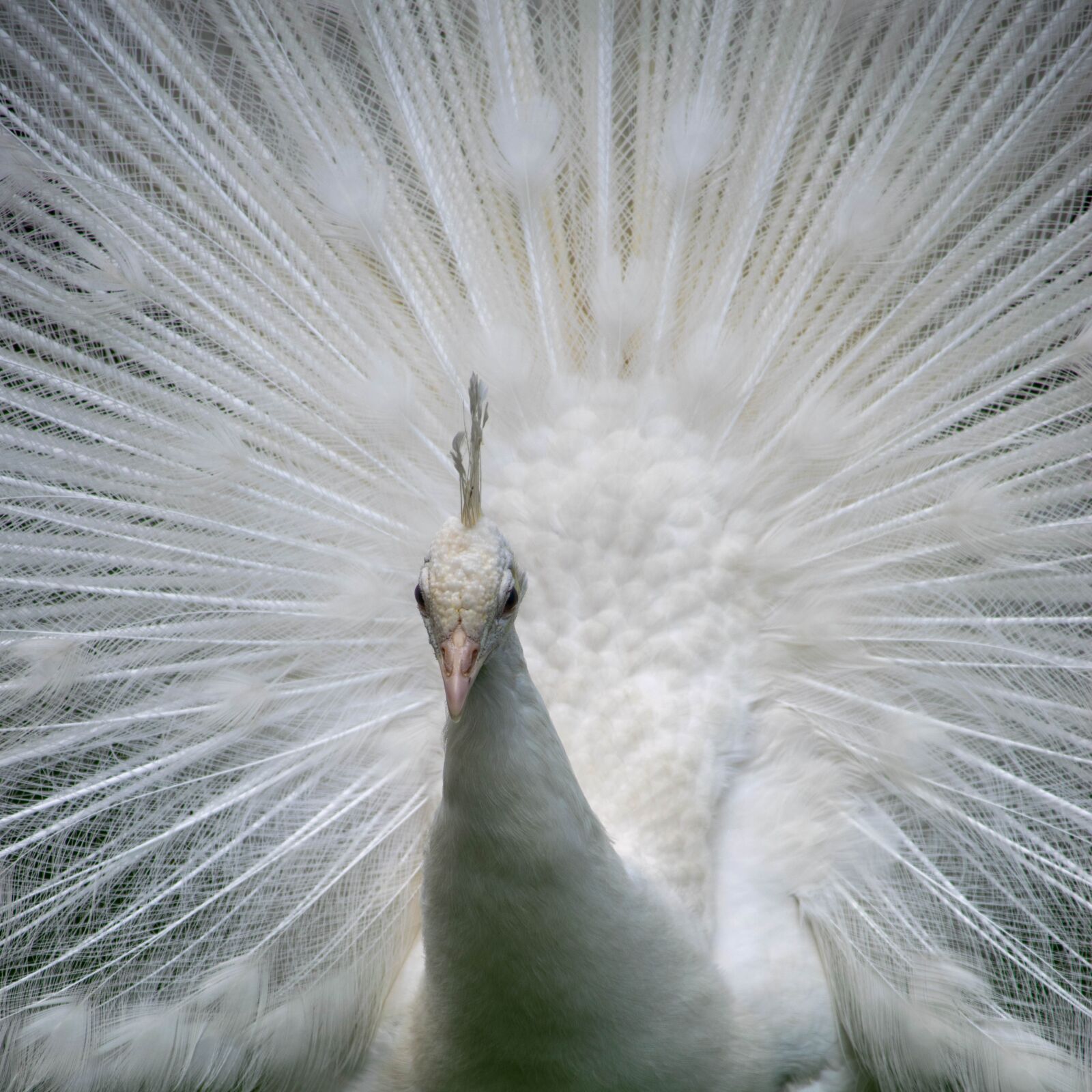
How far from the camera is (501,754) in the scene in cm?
147

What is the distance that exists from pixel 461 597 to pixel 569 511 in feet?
2.84

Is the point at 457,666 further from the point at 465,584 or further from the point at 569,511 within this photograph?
the point at 569,511

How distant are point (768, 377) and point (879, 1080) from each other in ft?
4.06

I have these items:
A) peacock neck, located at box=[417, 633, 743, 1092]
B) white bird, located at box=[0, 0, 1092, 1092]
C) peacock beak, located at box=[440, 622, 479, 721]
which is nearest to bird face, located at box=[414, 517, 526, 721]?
peacock beak, located at box=[440, 622, 479, 721]

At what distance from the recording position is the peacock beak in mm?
1271

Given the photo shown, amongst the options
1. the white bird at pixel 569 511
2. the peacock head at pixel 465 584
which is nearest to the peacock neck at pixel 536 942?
the white bird at pixel 569 511

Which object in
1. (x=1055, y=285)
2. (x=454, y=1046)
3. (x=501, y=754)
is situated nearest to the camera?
(x=501, y=754)

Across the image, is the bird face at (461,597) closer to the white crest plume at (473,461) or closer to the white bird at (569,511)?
the white crest plume at (473,461)

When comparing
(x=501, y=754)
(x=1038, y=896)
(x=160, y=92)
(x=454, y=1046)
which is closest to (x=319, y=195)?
(x=160, y=92)

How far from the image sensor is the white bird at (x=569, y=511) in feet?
6.32

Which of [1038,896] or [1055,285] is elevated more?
[1055,285]

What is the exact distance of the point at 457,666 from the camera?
1275mm

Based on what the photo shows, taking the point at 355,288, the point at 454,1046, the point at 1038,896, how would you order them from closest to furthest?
1. the point at 454,1046
2. the point at 1038,896
3. the point at 355,288

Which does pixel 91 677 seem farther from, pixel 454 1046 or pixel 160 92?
pixel 160 92
